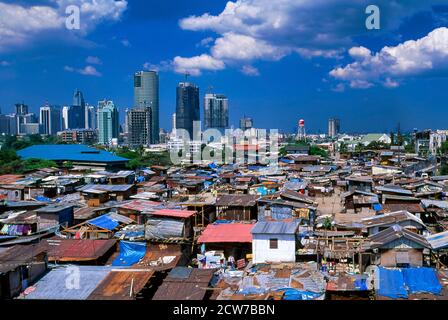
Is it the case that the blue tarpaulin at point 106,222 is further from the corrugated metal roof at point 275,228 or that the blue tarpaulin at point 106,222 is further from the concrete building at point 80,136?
the concrete building at point 80,136

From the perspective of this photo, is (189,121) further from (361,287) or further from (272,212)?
(361,287)

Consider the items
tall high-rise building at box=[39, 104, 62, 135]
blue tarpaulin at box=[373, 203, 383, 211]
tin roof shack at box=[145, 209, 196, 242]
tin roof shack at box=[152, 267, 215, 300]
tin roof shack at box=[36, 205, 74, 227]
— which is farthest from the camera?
tall high-rise building at box=[39, 104, 62, 135]

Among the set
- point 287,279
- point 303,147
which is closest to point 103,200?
point 287,279

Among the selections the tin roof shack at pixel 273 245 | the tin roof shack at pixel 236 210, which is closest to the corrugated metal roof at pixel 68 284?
the tin roof shack at pixel 273 245

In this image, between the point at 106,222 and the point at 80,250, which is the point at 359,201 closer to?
the point at 106,222

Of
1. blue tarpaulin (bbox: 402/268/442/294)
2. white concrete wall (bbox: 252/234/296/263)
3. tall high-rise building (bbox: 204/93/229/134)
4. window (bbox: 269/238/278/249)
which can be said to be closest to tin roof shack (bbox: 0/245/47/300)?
white concrete wall (bbox: 252/234/296/263)

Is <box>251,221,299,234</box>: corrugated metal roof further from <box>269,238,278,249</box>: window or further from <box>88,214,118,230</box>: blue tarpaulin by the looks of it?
<box>88,214,118,230</box>: blue tarpaulin

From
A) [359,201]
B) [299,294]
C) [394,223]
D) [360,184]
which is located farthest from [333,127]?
[299,294]
